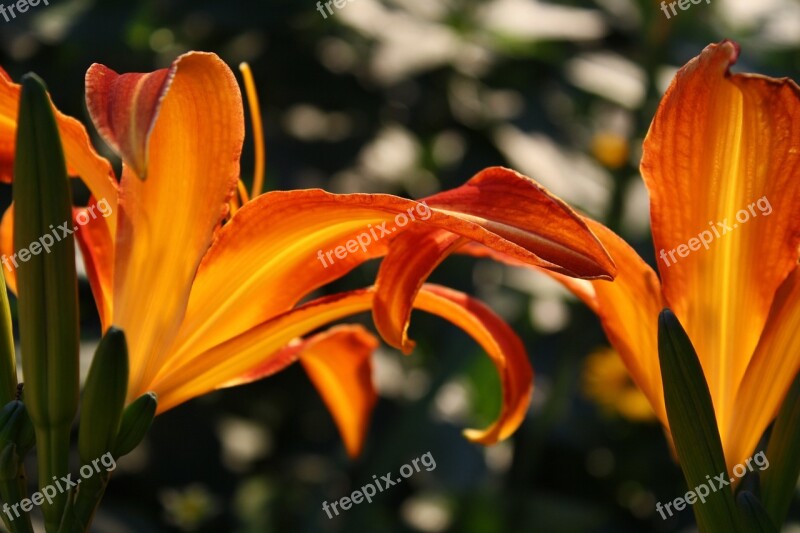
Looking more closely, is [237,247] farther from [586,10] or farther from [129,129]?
[586,10]

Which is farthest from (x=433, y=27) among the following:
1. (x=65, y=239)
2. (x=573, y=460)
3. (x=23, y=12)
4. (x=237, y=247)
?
(x=65, y=239)

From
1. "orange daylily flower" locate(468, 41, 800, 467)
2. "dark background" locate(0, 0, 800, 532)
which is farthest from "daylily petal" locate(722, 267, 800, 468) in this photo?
"dark background" locate(0, 0, 800, 532)

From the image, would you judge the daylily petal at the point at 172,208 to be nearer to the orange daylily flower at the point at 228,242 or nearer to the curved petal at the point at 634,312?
the orange daylily flower at the point at 228,242

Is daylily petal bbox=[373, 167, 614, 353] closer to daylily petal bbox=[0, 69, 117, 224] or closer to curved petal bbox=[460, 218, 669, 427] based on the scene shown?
curved petal bbox=[460, 218, 669, 427]

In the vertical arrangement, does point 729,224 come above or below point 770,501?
above

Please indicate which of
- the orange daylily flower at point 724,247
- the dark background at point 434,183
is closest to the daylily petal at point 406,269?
the orange daylily flower at point 724,247
